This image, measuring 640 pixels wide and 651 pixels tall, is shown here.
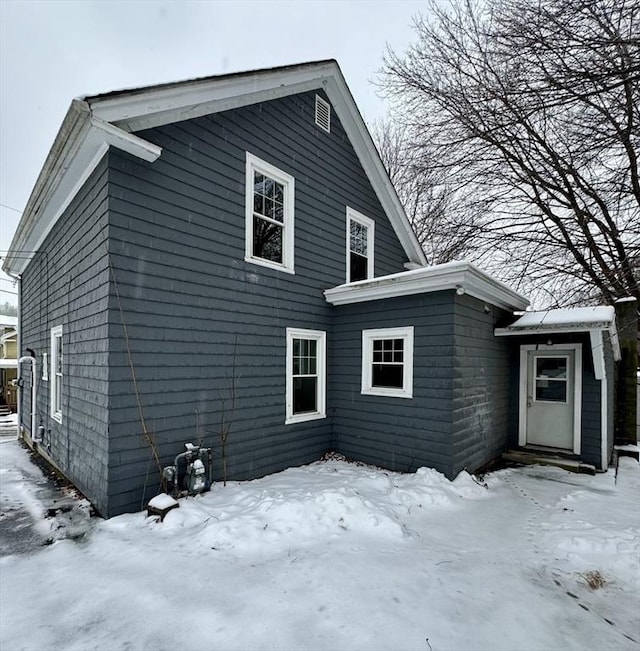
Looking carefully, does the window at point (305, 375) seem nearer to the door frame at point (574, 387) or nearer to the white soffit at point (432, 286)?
the white soffit at point (432, 286)

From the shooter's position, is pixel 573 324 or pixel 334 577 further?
pixel 573 324

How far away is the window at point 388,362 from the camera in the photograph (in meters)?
5.99

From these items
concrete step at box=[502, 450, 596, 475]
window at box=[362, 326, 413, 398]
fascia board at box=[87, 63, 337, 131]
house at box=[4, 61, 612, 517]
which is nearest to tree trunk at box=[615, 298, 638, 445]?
house at box=[4, 61, 612, 517]

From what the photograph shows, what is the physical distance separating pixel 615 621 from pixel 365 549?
191 cm

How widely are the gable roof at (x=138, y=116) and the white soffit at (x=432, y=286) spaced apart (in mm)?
3397

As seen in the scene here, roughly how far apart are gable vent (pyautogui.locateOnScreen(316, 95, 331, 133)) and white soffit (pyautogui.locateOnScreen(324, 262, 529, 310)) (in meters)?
3.29

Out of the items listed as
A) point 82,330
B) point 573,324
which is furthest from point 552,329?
point 82,330

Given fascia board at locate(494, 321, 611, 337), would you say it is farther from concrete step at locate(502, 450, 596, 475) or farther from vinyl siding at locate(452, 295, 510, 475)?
concrete step at locate(502, 450, 596, 475)

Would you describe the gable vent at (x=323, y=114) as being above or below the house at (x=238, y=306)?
above

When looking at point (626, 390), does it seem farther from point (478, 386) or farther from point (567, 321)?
point (478, 386)

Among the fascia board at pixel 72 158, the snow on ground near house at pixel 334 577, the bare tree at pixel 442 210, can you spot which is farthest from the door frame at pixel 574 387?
the fascia board at pixel 72 158

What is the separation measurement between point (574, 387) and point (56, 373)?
30.8ft

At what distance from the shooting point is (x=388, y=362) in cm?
633

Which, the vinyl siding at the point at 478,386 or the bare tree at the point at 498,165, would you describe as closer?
the vinyl siding at the point at 478,386
